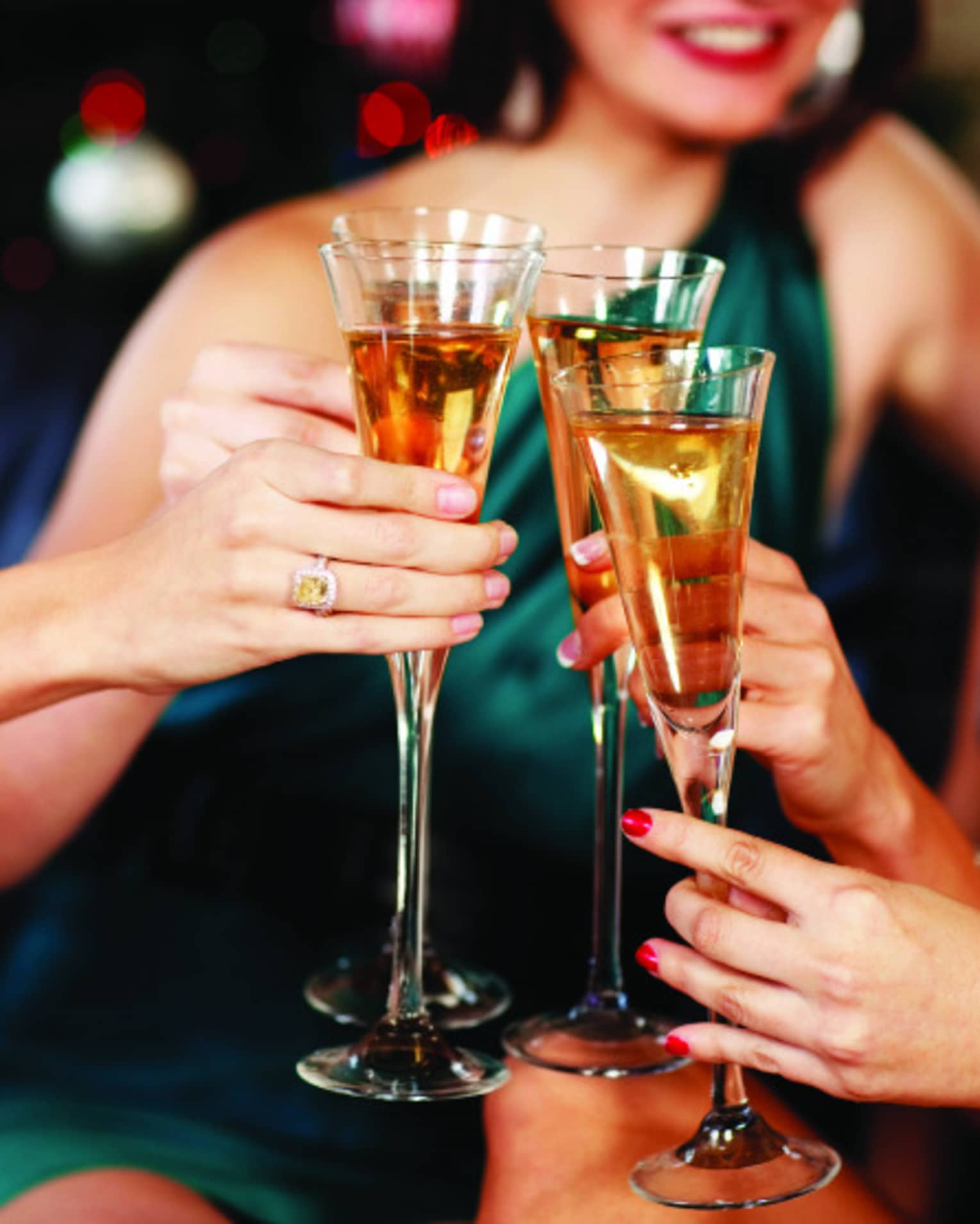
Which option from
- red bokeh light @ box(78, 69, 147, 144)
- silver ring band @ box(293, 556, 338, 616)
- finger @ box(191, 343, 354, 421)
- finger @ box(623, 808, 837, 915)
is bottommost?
finger @ box(623, 808, 837, 915)

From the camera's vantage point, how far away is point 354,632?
109 cm

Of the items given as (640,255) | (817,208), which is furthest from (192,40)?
(640,255)

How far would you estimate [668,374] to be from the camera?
3.47 feet

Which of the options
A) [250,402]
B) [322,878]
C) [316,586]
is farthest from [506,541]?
[322,878]

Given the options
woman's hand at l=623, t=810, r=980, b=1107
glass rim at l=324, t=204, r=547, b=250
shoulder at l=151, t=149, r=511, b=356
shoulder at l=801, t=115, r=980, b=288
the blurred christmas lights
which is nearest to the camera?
woman's hand at l=623, t=810, r=980, b=1107

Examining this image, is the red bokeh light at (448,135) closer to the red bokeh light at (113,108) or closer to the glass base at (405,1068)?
the red bokeh light at (113,108)

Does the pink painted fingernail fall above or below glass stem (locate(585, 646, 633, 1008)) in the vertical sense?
above

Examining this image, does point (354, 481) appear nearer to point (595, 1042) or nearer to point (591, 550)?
point (591, 550)

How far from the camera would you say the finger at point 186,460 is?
142cm

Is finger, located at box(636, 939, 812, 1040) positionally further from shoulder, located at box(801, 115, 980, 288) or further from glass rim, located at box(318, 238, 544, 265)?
shoulder, located at box(801, 115, 980, 288)

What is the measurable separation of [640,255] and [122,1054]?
85 cm

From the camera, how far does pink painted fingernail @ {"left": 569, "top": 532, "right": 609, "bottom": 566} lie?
1.25 metres

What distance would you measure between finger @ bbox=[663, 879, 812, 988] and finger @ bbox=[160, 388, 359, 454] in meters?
0.57

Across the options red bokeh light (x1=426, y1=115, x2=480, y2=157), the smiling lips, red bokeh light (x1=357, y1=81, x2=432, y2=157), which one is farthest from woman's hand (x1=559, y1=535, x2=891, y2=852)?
red bokeh light (x1=357, y1=81, x2=432, y2=157)
